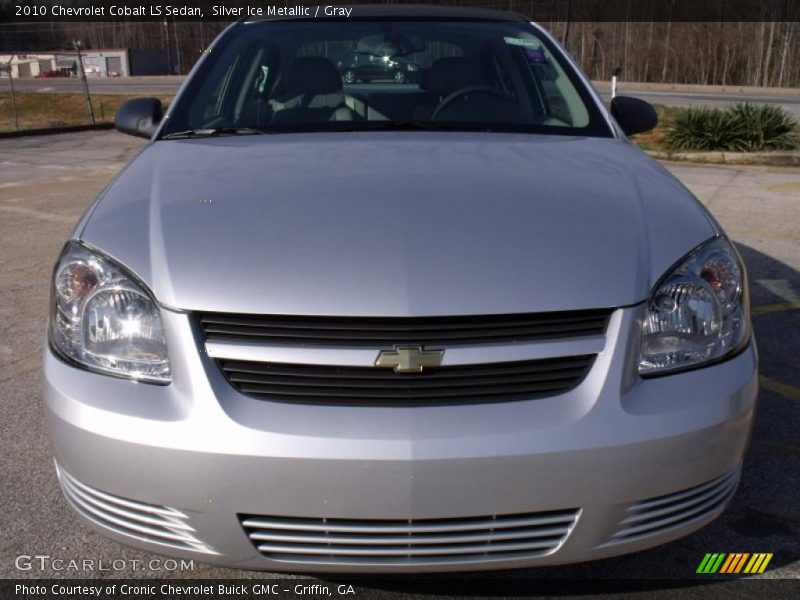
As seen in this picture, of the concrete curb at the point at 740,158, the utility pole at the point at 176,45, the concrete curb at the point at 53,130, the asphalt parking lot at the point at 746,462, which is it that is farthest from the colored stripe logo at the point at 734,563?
the utility pole at the point at 176,45

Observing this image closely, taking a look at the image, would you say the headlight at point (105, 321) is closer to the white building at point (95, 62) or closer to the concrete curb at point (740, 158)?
the concrete curb at point (740, 158)

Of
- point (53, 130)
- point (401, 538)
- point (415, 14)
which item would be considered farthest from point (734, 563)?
point (53, 130)

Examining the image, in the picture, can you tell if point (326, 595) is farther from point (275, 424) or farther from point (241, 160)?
point (241, 160)

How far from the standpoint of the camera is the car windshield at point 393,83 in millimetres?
3166

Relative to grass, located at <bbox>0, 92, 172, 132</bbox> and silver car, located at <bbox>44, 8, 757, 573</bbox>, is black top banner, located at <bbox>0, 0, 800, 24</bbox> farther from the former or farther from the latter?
silver car, located at <bbox>44, 8, 757, 573</bbox>

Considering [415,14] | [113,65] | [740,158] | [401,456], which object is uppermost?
[415,14]

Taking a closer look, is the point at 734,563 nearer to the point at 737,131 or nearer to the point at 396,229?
the point at 396,229

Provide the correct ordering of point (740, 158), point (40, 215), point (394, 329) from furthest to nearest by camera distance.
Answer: point (740, 158) < point (40, 215) < point (394, 329)

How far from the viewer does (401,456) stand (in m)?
1.73

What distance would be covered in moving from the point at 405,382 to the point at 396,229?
0.41 metres

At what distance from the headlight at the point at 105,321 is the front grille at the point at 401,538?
17.0 inches

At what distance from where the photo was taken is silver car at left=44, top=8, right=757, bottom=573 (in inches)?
69.9

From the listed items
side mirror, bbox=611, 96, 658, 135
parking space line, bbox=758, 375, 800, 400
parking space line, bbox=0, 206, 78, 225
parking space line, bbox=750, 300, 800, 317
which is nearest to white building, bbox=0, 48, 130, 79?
parking space line, bbox=0, 206, 78, 225

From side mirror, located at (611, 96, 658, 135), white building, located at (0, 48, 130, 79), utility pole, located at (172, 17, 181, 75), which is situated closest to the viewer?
side mirror, located at (611, 96, 658, 135)
